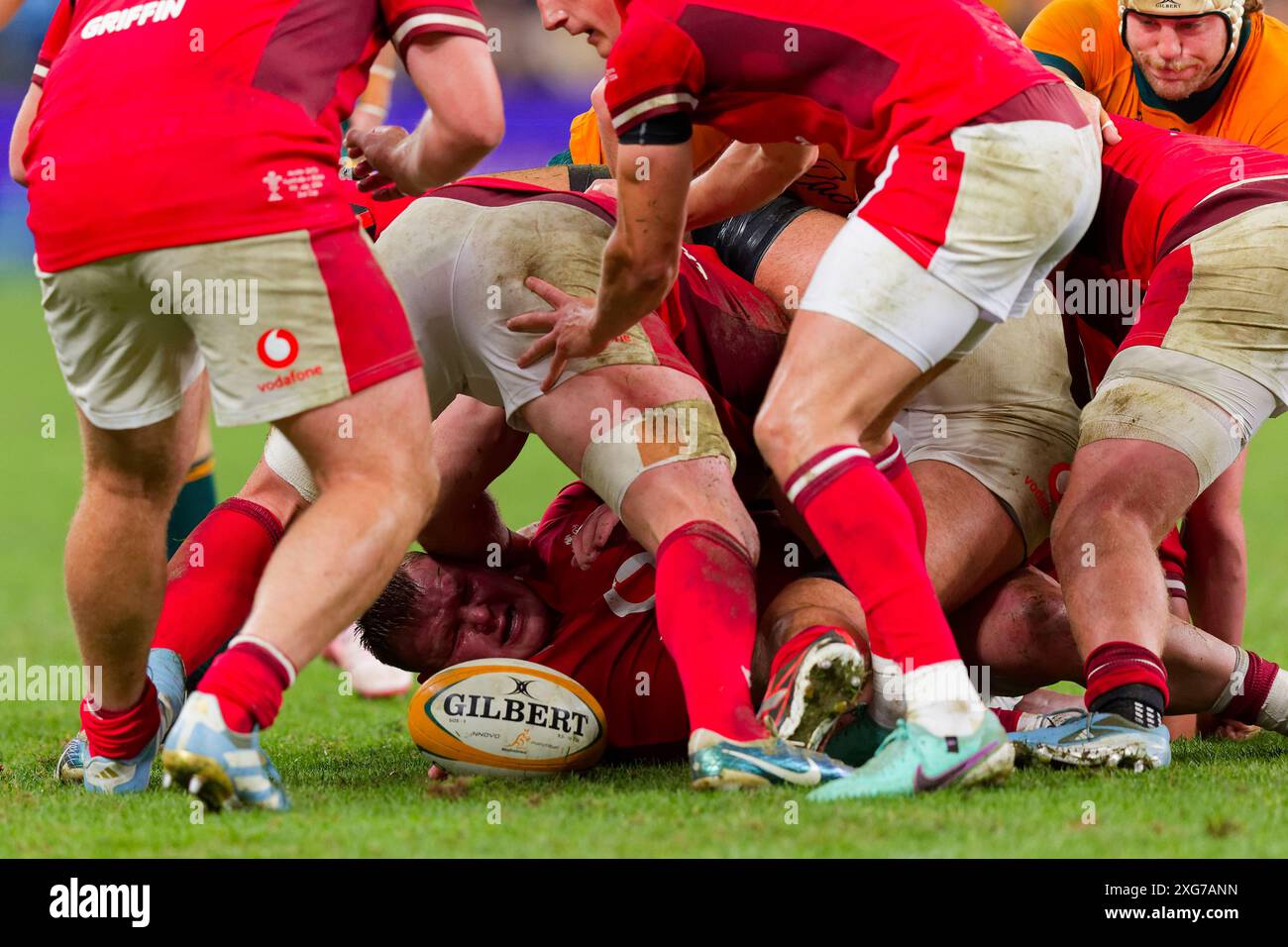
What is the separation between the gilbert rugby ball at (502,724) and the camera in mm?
3369

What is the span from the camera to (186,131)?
286 centimetres

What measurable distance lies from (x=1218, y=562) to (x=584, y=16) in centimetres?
226

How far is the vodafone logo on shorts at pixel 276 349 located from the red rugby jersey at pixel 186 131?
0.61 feet

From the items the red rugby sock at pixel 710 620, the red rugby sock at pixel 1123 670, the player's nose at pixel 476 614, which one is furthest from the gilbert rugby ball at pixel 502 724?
the red rugby sock at pixel 1123 670

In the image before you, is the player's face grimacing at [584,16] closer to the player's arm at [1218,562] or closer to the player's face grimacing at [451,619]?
the player's face grimacing at [451,619]

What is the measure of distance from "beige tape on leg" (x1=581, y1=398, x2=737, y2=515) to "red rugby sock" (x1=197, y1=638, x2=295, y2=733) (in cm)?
90

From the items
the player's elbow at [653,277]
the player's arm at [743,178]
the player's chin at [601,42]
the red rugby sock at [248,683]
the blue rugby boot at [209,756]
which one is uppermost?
the player's chin at [601,42]

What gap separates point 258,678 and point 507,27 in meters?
15.1

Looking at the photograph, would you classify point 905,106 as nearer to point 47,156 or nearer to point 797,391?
point 797,391

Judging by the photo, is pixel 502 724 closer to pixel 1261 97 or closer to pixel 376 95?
pixel 1261 97

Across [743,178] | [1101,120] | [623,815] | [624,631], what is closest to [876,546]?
[623,815]

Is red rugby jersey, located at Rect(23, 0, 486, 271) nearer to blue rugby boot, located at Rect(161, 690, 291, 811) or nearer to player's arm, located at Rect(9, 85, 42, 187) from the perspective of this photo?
player's arm, located at Rect(9, 85, 42, 187)

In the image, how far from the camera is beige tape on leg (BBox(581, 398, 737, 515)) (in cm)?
335
